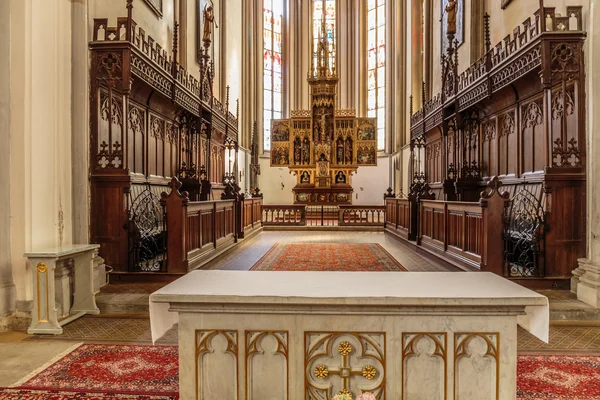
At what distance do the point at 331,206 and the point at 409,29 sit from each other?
8737mm

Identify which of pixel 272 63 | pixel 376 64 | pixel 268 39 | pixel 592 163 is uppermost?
pixel 268 39

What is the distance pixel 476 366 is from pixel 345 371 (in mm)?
700

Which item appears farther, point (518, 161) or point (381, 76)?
point (381, 76)

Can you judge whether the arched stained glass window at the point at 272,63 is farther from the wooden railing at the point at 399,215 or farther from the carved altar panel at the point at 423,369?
the carved altar panel at the point at 423,369

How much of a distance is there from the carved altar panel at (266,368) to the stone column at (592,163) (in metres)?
4.19

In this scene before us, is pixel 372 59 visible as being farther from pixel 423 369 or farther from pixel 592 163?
pixel 423 369

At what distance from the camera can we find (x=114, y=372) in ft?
10.8

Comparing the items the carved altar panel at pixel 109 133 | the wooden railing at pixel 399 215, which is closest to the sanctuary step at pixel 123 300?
the carved altar panel at pixel 109 133

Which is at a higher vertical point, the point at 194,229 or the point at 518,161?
the point at 518,161

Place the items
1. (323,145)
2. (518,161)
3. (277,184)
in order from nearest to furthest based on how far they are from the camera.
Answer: (518,161) → (323,145) → (277,184)

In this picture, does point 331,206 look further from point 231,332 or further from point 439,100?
point 231,332

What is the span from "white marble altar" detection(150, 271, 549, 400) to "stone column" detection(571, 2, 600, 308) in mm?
3308

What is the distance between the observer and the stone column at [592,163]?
4840 mm

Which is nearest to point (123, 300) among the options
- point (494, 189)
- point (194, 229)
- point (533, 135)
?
point (194, 229)
